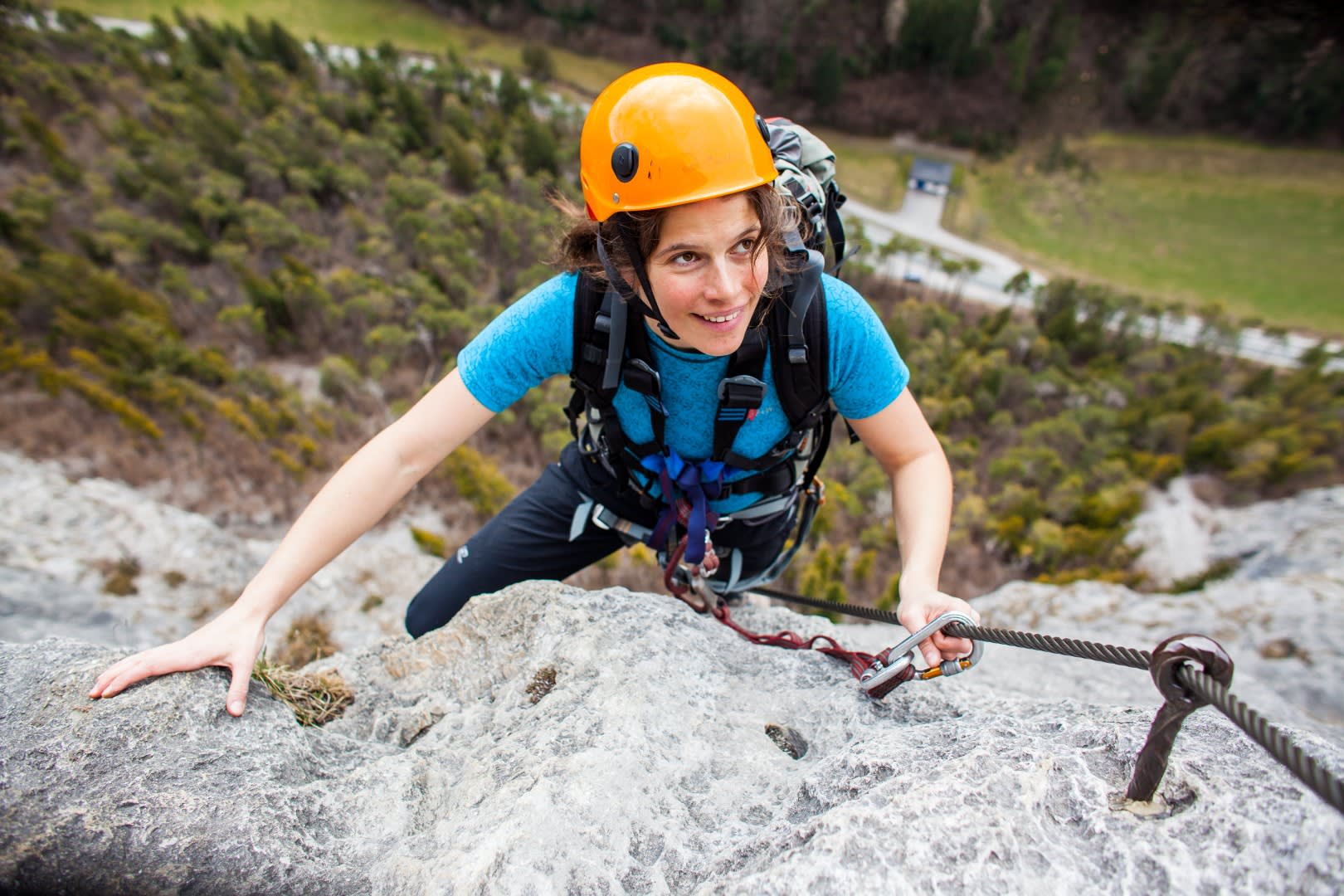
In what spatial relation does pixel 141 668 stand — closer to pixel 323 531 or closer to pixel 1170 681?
pixel 323 531

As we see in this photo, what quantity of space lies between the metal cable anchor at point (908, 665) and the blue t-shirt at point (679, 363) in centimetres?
74

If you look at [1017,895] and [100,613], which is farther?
[100,613]

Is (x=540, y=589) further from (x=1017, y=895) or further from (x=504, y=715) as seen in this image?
(x=1017, y=895)

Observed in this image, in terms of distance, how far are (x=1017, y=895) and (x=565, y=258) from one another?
1897 mm

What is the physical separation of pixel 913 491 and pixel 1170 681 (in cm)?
99

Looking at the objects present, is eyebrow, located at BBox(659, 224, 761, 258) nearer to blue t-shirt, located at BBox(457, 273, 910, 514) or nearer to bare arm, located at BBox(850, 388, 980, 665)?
blue t-shirt, located at BBox(457, 273, 910, 514)

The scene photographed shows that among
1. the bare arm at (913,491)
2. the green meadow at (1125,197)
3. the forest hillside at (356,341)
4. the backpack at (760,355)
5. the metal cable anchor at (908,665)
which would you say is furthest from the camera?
the green meadow at (1125,197)

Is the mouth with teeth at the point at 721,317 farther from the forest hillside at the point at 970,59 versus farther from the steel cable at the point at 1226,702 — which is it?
the forest hillside at the point at 970,59

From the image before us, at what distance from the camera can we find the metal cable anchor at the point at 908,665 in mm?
1557

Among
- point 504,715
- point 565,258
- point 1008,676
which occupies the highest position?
point 565,258

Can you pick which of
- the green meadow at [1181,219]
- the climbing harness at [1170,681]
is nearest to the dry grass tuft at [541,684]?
the climbing harness at [1170,681]

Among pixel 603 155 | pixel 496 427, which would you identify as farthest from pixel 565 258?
pixel 496 427

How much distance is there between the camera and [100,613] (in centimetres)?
409

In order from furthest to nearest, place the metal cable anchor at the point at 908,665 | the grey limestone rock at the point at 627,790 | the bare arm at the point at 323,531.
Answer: the bare arm at the point at 323,531
the metal cable anchor at the point at 908,665
the grey limestone rock at the point at 627,790
